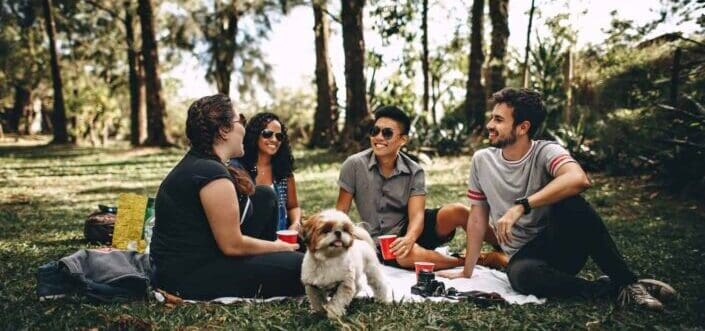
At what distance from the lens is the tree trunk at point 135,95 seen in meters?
25.5

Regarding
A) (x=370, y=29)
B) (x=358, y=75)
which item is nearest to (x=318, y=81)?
(x=370, y=29)

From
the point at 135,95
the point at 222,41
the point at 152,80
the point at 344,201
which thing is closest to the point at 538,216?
the point at 344,201

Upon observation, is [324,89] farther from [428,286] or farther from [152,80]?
[428,286]

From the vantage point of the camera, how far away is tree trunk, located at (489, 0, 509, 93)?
18172 millimetres

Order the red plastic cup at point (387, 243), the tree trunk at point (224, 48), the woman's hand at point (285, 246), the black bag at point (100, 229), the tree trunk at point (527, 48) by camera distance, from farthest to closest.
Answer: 1. the tree trunk at point (224, 48)
2. the tree trunk at point (527, 48)
3. the black bag at point (100, 229)
4. the red plastic cup at point (387, 243)
5. the woman's hand at point (285, 246)

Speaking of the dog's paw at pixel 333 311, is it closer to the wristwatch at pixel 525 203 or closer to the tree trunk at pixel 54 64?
the wristwatch at pixel 525 203

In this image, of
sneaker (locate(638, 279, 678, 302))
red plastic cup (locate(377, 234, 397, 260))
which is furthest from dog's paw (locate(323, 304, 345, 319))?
sneaker (locate(638, 279, 678, 302))

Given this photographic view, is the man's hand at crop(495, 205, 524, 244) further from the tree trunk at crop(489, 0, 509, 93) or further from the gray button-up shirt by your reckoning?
the tree trunk at crop(489, 0, 509, 93)

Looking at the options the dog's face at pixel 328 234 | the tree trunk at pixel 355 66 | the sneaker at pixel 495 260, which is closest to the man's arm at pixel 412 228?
the sneaker at pixel 495 260

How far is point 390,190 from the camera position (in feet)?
16.7

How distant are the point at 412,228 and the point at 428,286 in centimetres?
67

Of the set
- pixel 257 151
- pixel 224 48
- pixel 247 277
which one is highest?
pixel 224 48

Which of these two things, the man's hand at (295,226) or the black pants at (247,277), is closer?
the black pants at (247,277)

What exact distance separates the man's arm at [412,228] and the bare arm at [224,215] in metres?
1.39
